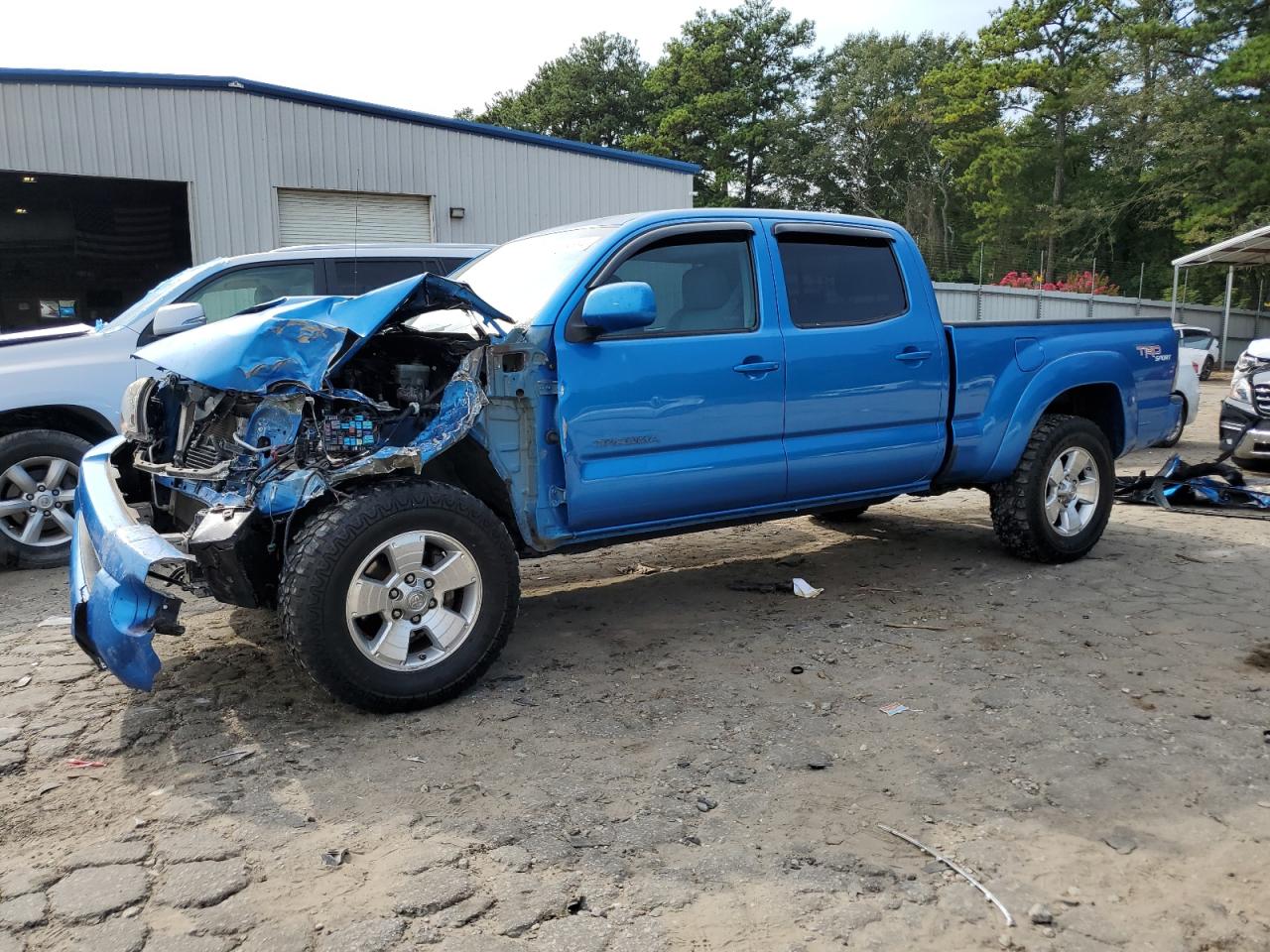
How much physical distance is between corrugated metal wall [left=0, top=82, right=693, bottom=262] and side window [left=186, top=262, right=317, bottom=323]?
6371mm

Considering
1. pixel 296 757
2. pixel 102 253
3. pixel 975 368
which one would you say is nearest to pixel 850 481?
pixel 975 368

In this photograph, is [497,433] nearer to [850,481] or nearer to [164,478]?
[164,478]

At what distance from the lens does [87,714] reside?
380 cm

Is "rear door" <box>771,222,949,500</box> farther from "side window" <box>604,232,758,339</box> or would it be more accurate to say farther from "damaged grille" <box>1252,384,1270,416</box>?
"damaged grille" <box>1252,384,1270,416</box>

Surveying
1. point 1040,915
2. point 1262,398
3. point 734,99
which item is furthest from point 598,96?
point 1040,915

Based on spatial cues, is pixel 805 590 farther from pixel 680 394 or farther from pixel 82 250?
pixel 82 250

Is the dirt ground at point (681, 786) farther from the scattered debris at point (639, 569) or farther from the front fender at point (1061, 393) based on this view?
the front fender at point (1061, 393)

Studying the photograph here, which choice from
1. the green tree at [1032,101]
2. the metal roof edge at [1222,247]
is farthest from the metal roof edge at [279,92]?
the green tree at [1032,101]

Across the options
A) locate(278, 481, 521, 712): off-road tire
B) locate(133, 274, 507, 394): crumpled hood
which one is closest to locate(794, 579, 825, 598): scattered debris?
locate(278, 481, 521, 712): off-road tire

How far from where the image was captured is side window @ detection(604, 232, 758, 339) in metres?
4.46

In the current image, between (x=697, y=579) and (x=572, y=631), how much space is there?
45.9 inches

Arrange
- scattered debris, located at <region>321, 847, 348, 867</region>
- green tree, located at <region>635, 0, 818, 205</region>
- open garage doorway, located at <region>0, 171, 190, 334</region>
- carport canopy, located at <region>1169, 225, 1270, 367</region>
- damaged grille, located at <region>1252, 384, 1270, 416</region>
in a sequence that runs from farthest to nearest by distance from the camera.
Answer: green tree, located at <region>635, 0, 818, 205</region>
carport canopy, located at <region>1169, 225, 1270, 367</region>
open garage doorway, located at <region>0, 171, 190, 334</region>
damaged grille, located at <region>1252, 384, 1270, 416</region>
scattered debris, located at <region>321, 847, 348, 867</region>

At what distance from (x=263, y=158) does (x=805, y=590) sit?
10.5 m

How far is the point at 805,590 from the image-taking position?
5.41 meters
